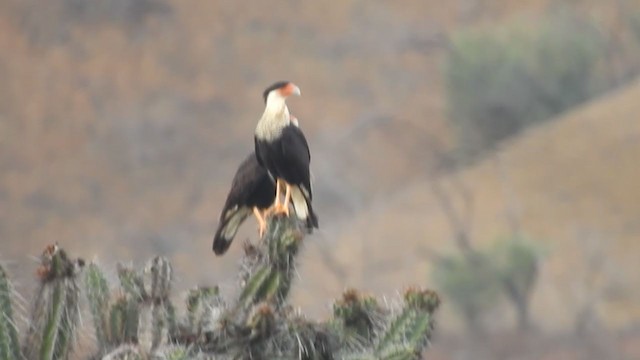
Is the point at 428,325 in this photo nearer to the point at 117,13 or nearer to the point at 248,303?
the point at 248,303

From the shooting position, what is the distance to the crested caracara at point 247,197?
8.23 m

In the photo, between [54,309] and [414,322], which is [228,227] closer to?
[54,309]

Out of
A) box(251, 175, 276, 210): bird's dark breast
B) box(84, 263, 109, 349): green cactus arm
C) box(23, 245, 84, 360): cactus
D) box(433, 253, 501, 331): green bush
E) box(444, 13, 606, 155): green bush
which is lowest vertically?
box(23, 245, 84, 360): cactus

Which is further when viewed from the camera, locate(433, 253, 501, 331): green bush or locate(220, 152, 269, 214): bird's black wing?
locate(433, 253, 501, 331): green bush

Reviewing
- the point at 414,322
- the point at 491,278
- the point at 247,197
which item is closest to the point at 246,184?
the point at 247,197

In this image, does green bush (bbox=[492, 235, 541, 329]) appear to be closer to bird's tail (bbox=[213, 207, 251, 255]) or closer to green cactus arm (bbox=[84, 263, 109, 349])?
bird's tail (bbox=[213, 207, 251, 255])

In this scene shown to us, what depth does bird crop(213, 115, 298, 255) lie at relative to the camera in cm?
823

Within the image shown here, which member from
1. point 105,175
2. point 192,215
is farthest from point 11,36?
point 192,215

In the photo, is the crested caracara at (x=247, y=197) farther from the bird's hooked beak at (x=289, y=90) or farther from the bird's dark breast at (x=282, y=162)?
the bird's hooked beak at (x=289, y=90)

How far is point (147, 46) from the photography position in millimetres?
35594

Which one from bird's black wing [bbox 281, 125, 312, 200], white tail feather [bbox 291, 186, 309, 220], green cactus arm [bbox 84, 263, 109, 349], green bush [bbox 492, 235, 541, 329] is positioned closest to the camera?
green cactus arm [bbox 84, 263, 109, 349]

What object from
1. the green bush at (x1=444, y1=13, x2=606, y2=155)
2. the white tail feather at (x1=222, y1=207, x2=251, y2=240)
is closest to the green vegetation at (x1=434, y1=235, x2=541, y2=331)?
the green bush at (x1=444, y1=13, x2=606, y2=155)

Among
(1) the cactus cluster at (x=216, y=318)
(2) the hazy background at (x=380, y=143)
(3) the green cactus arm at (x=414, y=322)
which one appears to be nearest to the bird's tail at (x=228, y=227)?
(1) the cactus cluster at (x=216, y=318)

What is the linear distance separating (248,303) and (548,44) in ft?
89.3
